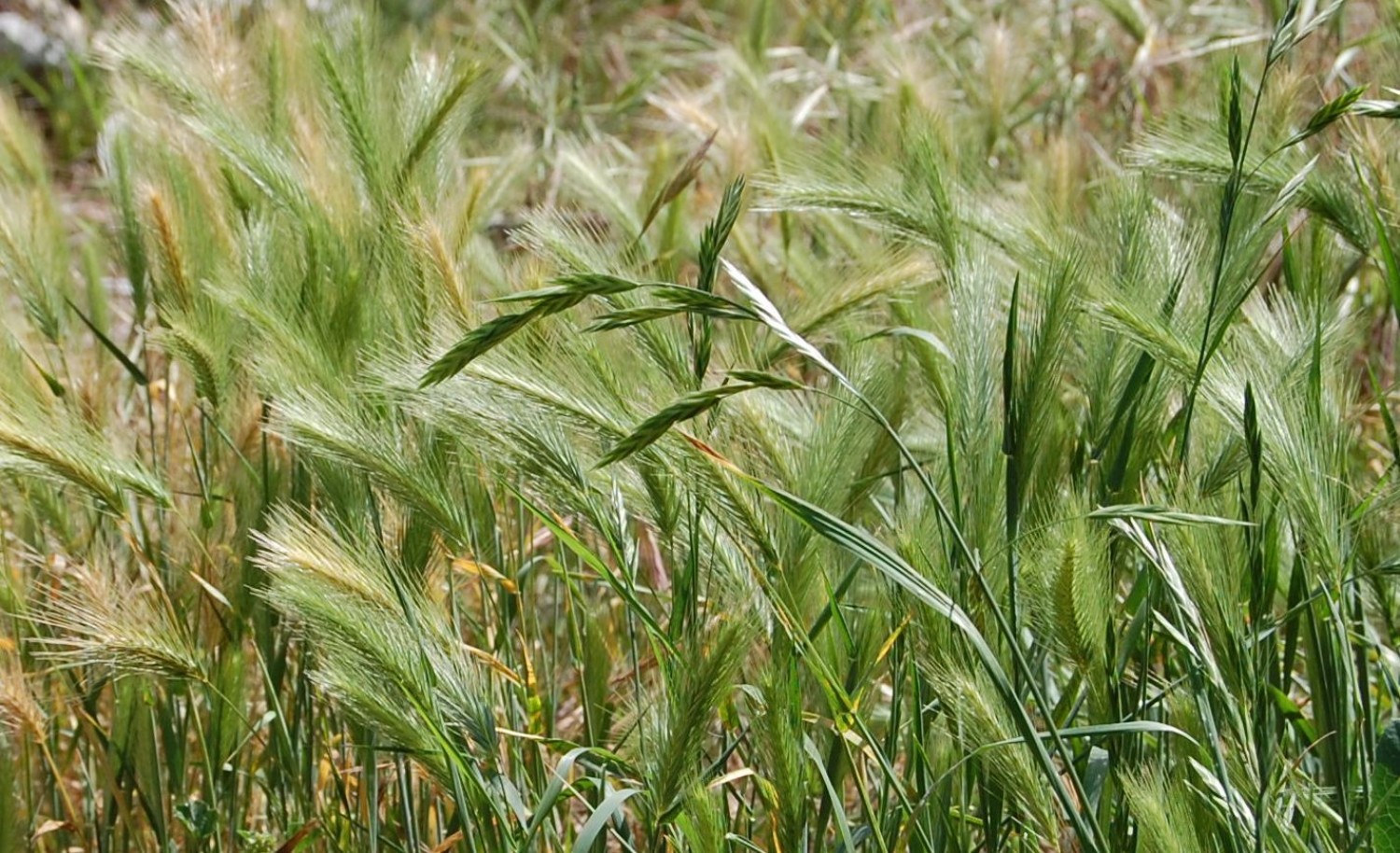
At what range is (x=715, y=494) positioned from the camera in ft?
4.11

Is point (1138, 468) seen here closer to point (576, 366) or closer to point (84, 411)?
point (576, 366)

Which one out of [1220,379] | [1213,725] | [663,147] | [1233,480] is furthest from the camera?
[663,147]

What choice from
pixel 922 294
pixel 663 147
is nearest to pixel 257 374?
pixel 922 294

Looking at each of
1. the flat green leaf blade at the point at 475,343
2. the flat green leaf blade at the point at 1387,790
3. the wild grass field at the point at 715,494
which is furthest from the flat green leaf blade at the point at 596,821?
the flat green leaf blade at the point at 1387,790

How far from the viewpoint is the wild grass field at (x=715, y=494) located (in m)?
1.17

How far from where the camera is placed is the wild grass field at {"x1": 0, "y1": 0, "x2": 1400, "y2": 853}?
1169 mm

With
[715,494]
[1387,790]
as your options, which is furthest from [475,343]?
[1387,790]

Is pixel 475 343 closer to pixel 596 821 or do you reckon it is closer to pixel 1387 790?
pixel 596 821

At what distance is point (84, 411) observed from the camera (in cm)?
187

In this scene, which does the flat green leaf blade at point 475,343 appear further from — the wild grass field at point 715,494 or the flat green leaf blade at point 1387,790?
the flat green leaf blade at point 1387,790

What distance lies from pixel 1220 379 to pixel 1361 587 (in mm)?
440

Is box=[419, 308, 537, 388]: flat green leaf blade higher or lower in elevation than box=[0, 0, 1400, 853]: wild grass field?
higher

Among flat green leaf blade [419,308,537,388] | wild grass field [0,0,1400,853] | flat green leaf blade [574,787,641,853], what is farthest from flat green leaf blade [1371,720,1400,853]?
flat green leaf blade [419,308,537,388]

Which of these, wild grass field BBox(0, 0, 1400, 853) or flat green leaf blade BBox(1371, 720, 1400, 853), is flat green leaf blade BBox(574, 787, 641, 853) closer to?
wild grass field BBox(0, 0, 1400, 853)
